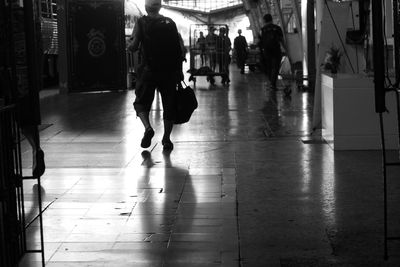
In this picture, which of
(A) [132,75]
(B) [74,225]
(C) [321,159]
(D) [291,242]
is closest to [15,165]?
(B) [74,225]

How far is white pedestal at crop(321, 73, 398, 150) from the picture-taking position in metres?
8.44

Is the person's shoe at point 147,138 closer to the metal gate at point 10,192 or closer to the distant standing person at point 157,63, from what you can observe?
the distant standing person at point 157,63

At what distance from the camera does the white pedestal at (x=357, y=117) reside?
844 cm

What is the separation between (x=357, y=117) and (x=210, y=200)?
2922 mm

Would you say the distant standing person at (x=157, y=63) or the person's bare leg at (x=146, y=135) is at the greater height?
the distant standing person at (x=157, y=63)

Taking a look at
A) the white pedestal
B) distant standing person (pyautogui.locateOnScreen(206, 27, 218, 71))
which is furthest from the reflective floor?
distant standing person (pyautogui.locateOnScreen(206, 27, 218, 71))

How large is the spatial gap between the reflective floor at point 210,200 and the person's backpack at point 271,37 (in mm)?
7060

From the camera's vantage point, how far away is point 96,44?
18.2 metres

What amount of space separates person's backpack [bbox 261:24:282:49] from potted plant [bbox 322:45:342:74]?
767cm

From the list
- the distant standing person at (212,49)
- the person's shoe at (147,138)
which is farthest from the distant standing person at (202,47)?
the person's shoe at (147,138)

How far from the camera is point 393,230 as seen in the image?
5.16 metres

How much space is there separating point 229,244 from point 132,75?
16.0 metres

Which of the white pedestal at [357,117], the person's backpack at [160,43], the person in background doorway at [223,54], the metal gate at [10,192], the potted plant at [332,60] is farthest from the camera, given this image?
the person in background doorway at [223,54]

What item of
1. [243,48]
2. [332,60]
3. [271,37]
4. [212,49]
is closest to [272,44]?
[271,37]
